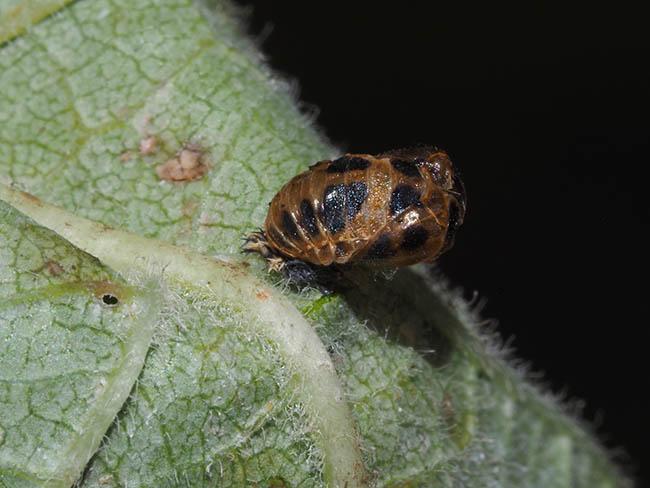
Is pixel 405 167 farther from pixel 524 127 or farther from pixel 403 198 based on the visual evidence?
pixel 524 127

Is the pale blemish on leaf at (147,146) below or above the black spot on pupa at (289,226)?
below

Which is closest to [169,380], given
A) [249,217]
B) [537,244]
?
[249,217]

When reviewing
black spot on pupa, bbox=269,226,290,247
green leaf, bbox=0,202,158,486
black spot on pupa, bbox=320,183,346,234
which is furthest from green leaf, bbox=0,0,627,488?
black spot on pupa, bbox=320,183,346,234

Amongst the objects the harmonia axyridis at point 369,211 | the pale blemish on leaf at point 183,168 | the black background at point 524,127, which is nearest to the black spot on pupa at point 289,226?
the harmonia axyridis at point 369,211

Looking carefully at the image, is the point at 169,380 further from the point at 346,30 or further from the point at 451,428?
the point at 346,30

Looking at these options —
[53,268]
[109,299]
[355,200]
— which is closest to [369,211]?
[355,200]

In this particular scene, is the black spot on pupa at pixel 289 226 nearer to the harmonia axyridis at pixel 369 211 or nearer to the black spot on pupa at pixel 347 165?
the harmonia axyridis at pixel 369 211
